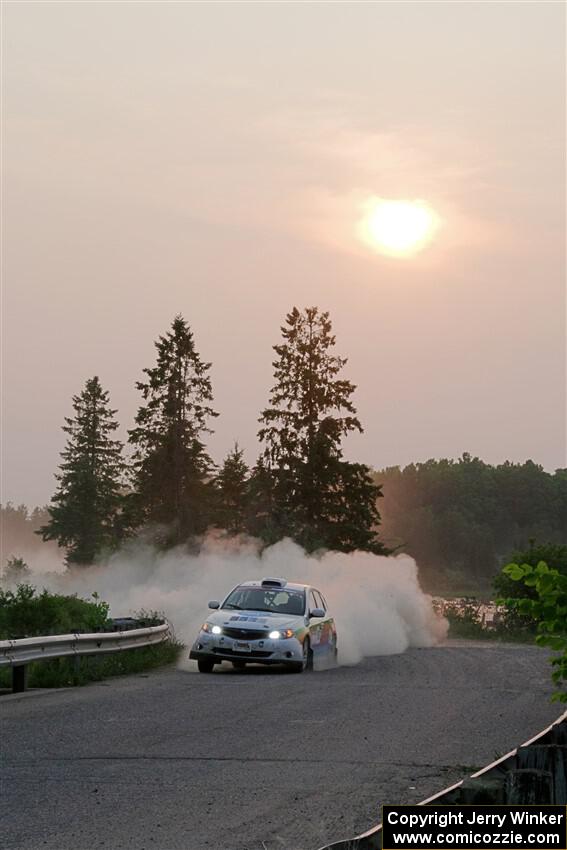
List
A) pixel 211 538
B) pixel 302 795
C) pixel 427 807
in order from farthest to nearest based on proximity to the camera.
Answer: pixel 211 538, pixel 302 795, pixel 427 807

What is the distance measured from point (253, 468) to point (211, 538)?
7189 millimetres

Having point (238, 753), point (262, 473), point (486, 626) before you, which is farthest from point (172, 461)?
point (238, 753)

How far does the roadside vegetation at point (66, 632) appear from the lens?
792 inches

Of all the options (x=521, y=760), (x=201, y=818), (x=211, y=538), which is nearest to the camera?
(x=521, y=760)

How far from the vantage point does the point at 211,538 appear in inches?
3250

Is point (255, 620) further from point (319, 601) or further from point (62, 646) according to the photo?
point (62, 646)

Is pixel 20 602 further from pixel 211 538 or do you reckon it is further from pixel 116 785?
pixel 211 538

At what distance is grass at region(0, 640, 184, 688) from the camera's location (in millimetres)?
19828

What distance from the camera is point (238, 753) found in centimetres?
1234

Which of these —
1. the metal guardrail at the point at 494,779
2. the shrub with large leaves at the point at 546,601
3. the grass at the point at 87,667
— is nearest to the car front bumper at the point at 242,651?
the grass at the point at 87,667

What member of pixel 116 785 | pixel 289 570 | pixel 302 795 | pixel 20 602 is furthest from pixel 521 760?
pixel 289 570

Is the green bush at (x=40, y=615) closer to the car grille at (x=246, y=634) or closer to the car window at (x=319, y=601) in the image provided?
the car grille at (x=246, y=634)

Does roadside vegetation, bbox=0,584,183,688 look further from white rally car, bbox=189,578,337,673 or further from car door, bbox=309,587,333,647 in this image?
car door, bbox=309,587,333,647

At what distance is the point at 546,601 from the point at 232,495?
83.2m
